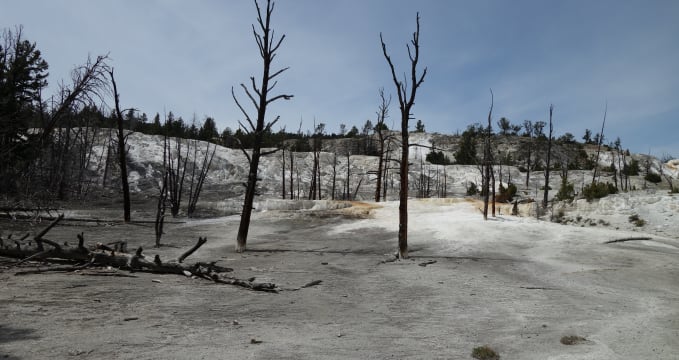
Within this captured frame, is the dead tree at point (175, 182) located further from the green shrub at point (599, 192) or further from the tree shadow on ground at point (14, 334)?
the green shrub at point (599, 192)

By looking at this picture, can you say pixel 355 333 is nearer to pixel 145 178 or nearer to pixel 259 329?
pixel 259 329

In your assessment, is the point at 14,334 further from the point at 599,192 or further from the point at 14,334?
the point at 599,192

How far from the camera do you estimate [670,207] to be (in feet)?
60.0

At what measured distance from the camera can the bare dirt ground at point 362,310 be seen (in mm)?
4730

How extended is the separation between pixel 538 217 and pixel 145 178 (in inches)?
1548

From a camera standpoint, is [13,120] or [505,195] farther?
[505,195]

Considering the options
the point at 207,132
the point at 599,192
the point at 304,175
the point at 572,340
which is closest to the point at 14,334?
the point at 572,340

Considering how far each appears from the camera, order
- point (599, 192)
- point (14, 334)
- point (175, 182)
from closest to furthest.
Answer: point (14, 334) < point (599, 192) < point (175, 182)

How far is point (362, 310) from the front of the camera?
6.86m

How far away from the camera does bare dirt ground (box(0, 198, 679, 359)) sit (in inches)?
186

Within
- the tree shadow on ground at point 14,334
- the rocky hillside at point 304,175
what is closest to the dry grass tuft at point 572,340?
the tree shadow on ground at point 14,334

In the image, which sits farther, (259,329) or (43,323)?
(259,329)

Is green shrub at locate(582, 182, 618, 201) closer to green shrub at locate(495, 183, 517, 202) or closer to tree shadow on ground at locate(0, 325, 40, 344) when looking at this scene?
green shrub at locate(495, 183, 517, 202)

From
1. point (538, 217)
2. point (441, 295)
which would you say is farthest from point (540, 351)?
point (538, 217)
